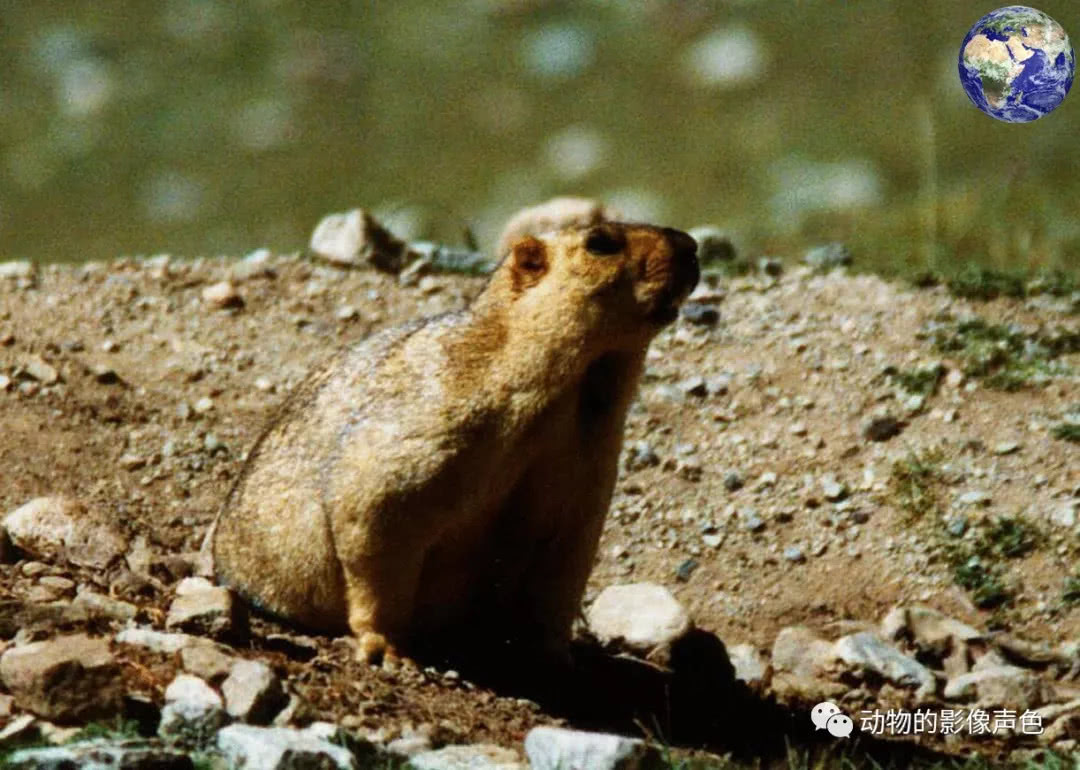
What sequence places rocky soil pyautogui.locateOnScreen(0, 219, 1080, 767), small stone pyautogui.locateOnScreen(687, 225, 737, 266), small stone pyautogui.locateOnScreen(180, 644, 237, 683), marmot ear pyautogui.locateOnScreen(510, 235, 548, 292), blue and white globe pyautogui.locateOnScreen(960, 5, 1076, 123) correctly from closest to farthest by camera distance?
1. small stone pyautogui.locateOnScreen(180, 644, 237, 683)
2. rocky soil pyautogui.locateOnScreen(0, 219, 1080, 767)
3. marmot ear pyautogui.locateOnScreen(510, 235, 548, 292)
4. blue and white globe pyautogui.locateOnScreen(960, 5, 1076, 123)
5. small stone pyautogui.locateOnScreen(687, 225, 737, 266)

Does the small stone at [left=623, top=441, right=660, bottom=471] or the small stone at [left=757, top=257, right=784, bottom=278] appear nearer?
the small stone at [left=623, top=441, right=660, bottom=471]

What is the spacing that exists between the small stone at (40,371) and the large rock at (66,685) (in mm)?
3458

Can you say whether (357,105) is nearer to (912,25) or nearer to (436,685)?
(912,25)

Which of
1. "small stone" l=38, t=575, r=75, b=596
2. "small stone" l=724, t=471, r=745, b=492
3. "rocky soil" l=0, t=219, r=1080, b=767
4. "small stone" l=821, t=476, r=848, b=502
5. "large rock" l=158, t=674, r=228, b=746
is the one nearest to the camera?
"large rock" l=158, t=674, r=228, b=746

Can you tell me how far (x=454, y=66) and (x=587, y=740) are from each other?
10152mm

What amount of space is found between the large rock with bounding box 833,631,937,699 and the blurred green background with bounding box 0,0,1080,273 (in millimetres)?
3467

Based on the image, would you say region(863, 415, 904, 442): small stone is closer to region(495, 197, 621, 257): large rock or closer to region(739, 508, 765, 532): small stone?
region(739, 508, 765, 532): small stone

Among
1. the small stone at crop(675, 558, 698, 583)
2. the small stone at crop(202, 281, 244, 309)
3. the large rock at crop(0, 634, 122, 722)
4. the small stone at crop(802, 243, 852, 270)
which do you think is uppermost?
the small stone at crop(802, 243, 852, 270)

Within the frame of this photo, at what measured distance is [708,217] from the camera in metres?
12.3

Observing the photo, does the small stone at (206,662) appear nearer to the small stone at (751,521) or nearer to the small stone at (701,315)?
the small stone at (751,521)

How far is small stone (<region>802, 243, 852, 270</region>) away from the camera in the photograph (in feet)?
34.4

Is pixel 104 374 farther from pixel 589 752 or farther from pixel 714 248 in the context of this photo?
pixel 589 752

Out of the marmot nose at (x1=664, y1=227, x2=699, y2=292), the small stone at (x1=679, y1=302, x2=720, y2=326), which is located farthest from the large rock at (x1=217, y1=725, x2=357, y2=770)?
the small stone at (x1=679, y1=302, x2=720, y2=326)

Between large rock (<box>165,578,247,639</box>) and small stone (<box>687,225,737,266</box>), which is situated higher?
small stone (<box>687,225,737,266</box>)
